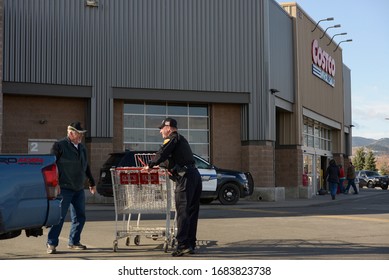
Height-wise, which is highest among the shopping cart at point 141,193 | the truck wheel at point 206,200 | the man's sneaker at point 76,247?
the shopping cart at point 141,193

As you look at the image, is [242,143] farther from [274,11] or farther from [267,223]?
[267,223]

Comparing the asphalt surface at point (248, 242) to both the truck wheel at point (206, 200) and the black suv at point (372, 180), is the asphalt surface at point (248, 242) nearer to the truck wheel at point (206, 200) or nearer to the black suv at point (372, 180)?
the truck wheel at point (206, 200)

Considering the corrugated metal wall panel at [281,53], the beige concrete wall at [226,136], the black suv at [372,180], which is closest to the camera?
the beige concrete wall at [226,136]

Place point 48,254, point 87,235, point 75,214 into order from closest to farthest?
point 48,254 < point 75,214 < point 87,235

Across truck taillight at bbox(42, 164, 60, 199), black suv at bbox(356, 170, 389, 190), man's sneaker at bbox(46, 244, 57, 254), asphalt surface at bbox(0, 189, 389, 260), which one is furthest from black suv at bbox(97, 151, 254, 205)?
black suv at bbox(356, 170, 389, 190)

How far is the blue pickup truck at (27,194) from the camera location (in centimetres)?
695

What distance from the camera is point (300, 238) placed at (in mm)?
10883

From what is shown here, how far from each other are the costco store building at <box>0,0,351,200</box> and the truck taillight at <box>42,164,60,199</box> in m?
15.3

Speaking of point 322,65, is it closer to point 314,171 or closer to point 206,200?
point 314,171

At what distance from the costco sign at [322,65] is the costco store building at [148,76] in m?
4.73

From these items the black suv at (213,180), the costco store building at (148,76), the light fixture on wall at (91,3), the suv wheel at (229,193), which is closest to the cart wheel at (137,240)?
the black suv at (213,180)

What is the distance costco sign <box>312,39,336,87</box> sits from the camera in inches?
1340
